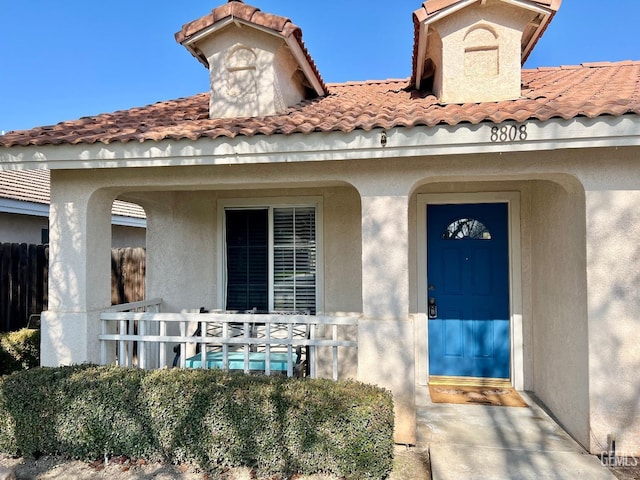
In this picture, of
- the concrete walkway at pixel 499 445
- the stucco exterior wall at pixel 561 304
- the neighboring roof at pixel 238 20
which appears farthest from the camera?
the neighboring roof at pixel 238 20

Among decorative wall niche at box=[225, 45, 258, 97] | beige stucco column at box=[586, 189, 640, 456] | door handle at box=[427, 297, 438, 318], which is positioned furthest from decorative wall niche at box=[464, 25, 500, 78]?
door handle at box=[427, 297, 438, 318]

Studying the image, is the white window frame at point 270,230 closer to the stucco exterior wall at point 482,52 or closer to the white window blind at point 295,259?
the white window blind at point 295,259

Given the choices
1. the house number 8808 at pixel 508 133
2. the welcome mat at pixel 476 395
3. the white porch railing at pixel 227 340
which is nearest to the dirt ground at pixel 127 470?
the white porch railing at pixel 227 340

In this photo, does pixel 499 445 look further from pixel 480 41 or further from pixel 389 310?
pixel 480 41

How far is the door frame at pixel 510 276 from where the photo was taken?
5.70 metres

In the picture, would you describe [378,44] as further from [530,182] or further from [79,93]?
[79,93]

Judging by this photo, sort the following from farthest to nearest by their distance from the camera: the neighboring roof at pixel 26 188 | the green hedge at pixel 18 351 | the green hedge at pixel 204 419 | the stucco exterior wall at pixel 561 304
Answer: the neighboring roof at pixel 26 188
the green hedge at pixel 18 351
the stucco exterior wall at pixel 561 304
the green hedge at pixel 204 419

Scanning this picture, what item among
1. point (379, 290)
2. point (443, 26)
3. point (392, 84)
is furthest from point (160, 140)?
point (392, 84)

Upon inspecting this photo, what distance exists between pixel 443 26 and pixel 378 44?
648cm

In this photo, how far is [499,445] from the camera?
4.05m

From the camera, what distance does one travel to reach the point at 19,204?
33.0 ft

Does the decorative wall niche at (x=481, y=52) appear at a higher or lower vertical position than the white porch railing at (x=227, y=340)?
higher

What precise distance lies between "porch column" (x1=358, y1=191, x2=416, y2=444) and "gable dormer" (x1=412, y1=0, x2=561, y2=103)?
1.94m

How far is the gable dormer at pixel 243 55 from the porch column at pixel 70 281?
209cm
